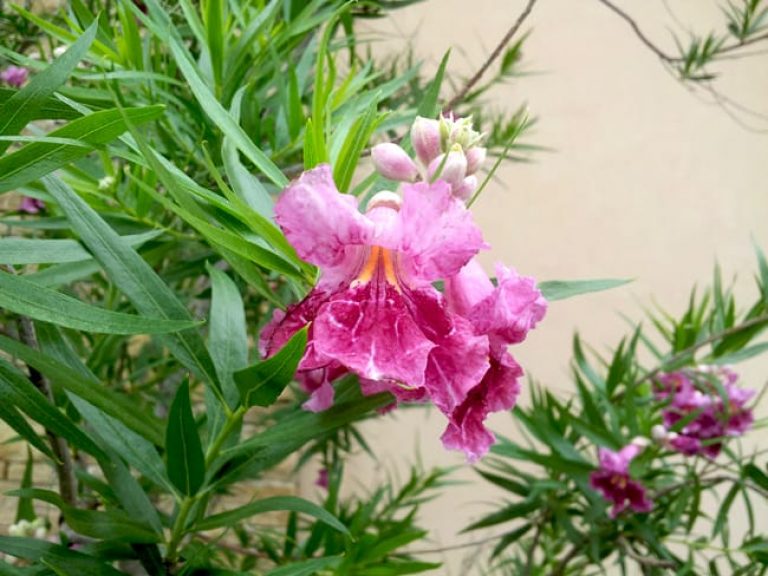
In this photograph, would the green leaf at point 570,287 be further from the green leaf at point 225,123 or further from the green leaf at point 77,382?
the green leaf at point 77,382

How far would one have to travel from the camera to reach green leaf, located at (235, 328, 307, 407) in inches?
19.6

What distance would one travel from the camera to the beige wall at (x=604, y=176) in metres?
3.36

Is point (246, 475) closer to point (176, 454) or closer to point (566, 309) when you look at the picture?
point (176, 454)

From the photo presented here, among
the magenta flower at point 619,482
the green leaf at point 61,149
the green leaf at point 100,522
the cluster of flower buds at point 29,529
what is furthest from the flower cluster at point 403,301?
the magenta flower at point 619,482

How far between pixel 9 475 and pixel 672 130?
8.45ft

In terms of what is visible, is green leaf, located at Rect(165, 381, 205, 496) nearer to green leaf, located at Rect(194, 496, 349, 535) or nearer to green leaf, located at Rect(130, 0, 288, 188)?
green leaf, located at Rect(194, 496, 349, 535)

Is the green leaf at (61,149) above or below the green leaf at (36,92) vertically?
below

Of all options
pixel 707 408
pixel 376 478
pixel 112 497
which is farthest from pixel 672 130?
pixel 112 497

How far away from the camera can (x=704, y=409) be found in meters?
1.65

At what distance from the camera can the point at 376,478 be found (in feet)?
11.0

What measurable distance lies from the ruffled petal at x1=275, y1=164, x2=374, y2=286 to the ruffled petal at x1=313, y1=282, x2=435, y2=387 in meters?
0.03

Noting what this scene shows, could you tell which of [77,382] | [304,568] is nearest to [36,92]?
[77,382]

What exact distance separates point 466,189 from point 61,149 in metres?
0.24

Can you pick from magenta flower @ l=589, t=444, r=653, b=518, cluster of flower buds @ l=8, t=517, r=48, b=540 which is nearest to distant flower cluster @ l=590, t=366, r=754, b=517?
magenta flower @ l=589, t=444, r=653, b=518
